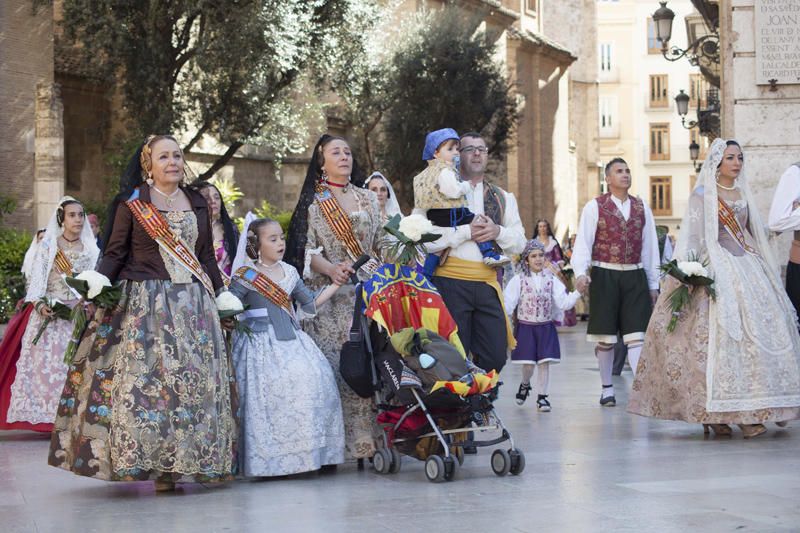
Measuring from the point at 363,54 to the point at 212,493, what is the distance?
26348 millimetres

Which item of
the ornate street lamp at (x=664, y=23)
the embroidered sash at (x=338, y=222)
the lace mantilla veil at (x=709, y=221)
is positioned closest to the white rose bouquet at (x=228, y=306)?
the embroidered sash at (x=338, y=222)

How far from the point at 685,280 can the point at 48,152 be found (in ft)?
80.1

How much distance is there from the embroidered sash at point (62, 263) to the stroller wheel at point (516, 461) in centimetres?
504

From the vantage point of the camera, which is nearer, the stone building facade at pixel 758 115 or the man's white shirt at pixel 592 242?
the man's white shirt at pixel 592 242

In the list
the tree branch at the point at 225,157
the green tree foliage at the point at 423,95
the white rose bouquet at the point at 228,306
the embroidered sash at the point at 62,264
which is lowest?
the white rose bouquet at the point at 228,306

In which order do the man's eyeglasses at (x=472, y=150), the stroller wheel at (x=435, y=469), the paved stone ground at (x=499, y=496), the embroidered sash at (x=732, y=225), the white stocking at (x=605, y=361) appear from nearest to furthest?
1. the paved stone ground at (x=499, y=496)
2. the stroller wheel at (x=435, y=469)
3. the man's eyeglasses at (x=472, y=150)
4. the embroidered sash at (x=732, y=225)
5. the white stocking at (x=605, y=361)

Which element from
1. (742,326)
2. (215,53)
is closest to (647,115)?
(215,53)

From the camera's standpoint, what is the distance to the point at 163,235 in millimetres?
7879

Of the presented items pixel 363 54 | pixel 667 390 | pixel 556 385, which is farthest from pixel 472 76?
pixel 667 390

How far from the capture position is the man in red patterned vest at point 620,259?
12.0 metres

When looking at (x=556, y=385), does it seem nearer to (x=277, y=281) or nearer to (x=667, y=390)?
(x=667, y=390)

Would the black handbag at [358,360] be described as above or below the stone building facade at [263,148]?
below

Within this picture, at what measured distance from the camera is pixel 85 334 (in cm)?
790

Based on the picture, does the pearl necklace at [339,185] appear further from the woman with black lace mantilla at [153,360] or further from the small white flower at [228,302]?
the small white flower at [228,302]
